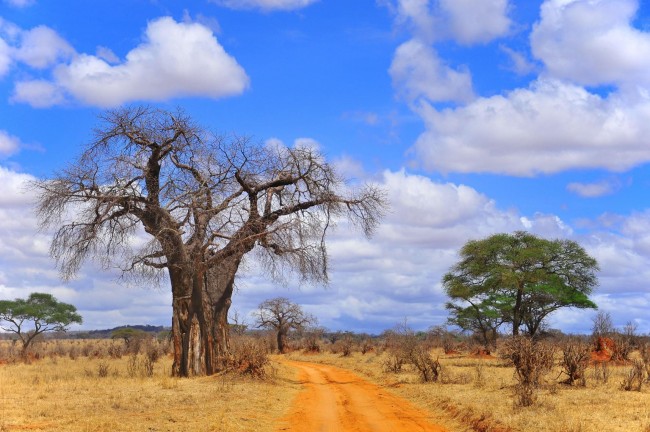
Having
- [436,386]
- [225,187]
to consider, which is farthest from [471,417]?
[225,187]

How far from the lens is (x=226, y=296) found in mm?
25297

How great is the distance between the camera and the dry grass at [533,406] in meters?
13.0

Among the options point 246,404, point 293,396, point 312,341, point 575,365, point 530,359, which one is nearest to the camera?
point 246,404

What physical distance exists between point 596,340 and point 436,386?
61.1 feet

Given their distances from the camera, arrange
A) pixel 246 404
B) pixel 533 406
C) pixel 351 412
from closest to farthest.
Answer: pixel 533 406
pixel 351 412
pixel 246 404

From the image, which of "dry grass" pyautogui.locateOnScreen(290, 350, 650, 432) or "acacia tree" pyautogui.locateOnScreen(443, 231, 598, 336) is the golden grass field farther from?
"acacia tree" pyautogui.locateOnScreen(443, 231, 598, 336)

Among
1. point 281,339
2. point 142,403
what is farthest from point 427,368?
point 281,339

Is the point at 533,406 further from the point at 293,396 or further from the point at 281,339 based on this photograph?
the point at 281,339

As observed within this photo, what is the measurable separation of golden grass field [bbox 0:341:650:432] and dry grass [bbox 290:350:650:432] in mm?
22

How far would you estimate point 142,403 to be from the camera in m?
16.6

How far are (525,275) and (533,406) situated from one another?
21452 millimetres

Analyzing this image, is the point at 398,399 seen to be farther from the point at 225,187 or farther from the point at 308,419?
the point at 225,187

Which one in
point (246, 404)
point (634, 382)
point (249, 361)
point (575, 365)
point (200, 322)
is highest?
point (200, 322)

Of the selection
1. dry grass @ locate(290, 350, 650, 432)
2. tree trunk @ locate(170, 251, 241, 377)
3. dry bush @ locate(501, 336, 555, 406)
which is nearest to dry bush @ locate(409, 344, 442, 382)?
dry grass @ locate(290, 350, 650, 432)
